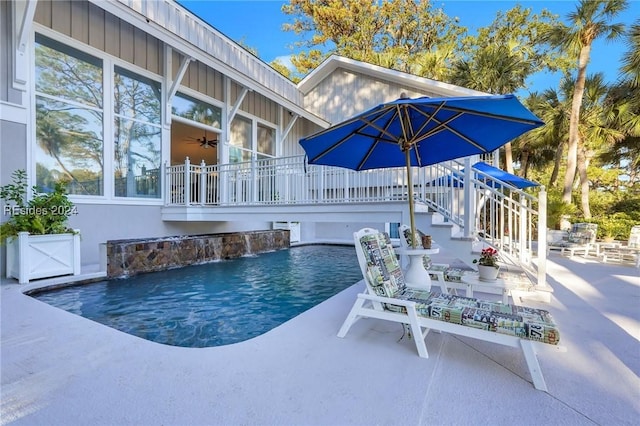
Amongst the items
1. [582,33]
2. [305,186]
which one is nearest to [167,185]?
[305,186]

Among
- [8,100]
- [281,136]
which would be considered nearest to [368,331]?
[8,100]

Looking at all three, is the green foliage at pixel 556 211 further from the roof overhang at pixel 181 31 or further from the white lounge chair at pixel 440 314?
the white lounge chair at pixel 440 314

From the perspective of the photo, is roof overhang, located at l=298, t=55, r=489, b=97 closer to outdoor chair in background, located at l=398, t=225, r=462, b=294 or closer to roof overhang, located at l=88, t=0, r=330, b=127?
roof overhang, located at l=88, t=0, r=330, b=127

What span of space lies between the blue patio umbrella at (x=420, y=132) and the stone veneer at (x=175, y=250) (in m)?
4.45

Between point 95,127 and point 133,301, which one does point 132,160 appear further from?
point 133,301

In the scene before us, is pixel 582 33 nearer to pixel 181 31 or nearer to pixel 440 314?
pixel 181 31

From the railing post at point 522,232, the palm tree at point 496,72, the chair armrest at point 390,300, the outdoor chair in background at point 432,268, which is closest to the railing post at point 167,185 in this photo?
the outdoor chair in background at point 432,268

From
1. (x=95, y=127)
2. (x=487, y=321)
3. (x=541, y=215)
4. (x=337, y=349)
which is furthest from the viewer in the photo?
(x=95, y=127)

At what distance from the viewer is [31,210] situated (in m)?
5.31

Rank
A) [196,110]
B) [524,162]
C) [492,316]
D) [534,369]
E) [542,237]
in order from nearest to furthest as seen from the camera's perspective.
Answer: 1. [534,369]
2. [492,316]
3. [542,237]
4. [196,110]
5. [524,162]

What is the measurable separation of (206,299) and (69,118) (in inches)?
195

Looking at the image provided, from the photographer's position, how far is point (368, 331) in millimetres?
3170

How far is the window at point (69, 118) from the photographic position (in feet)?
20.0

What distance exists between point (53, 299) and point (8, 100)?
3.69m
